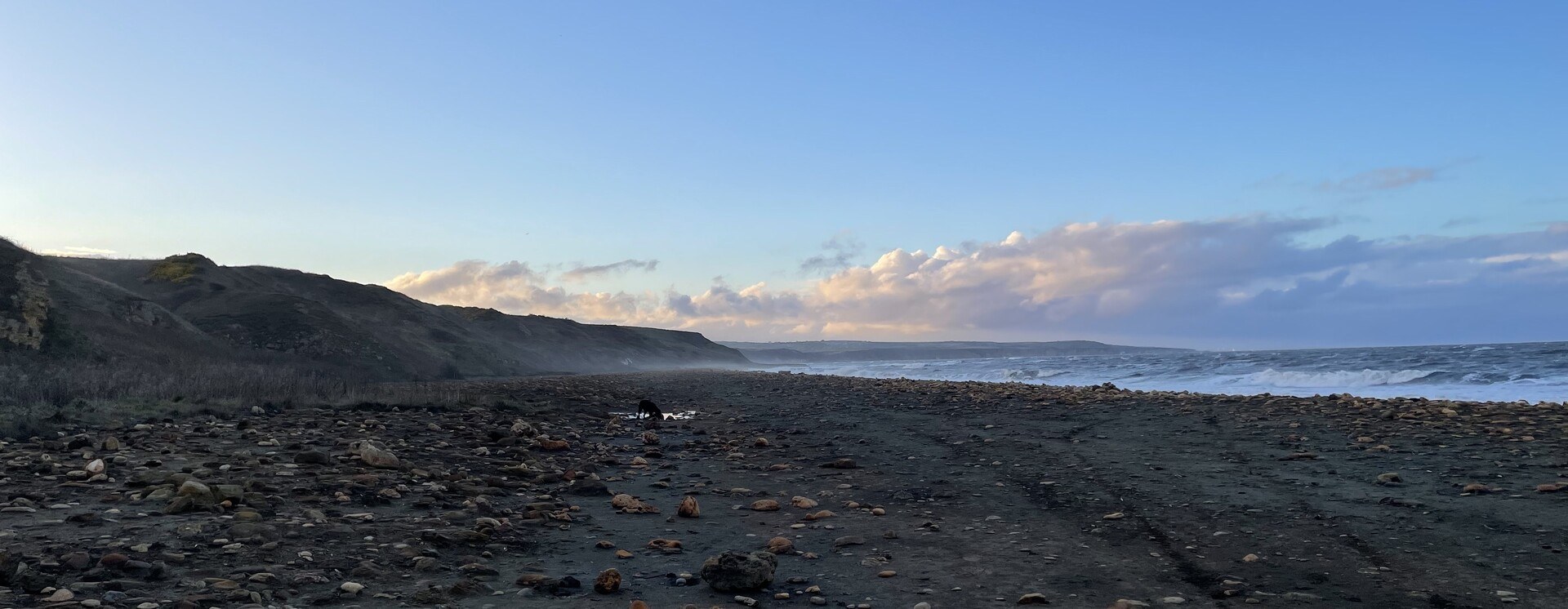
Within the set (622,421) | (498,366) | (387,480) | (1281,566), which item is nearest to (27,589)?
(387,480)

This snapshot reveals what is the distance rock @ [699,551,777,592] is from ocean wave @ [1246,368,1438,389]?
112 ft

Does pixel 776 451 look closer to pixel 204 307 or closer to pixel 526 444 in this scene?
pixel 526 444

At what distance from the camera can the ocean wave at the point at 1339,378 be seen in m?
33.6

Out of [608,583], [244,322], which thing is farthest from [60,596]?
[244,322]

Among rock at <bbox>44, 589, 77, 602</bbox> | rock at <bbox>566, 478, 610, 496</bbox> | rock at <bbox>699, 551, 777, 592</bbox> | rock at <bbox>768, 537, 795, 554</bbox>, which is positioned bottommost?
rock at <bbox>566, 478, 610, 496</bbox>

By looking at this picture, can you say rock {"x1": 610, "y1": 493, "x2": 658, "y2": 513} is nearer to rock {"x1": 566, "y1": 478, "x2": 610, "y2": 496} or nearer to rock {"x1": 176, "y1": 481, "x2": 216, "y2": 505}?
rock {"x1": 566, "y1": 478, "x2": 610, "y2": 496}

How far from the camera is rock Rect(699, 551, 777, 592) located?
511 centimetres

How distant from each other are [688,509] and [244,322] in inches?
1876

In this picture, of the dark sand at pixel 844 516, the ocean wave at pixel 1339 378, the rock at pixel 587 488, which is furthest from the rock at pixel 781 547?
the ocean wave at pixel 1339 378

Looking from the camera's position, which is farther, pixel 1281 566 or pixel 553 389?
pixel 553 389

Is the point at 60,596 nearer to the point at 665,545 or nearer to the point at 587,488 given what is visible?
the point at 665,545

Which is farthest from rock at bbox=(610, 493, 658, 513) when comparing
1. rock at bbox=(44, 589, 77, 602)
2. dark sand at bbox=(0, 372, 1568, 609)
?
rock at bbox=(44, 589, 77, 602)

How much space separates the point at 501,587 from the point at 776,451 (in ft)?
24.1

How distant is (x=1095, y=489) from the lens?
8.48 m
